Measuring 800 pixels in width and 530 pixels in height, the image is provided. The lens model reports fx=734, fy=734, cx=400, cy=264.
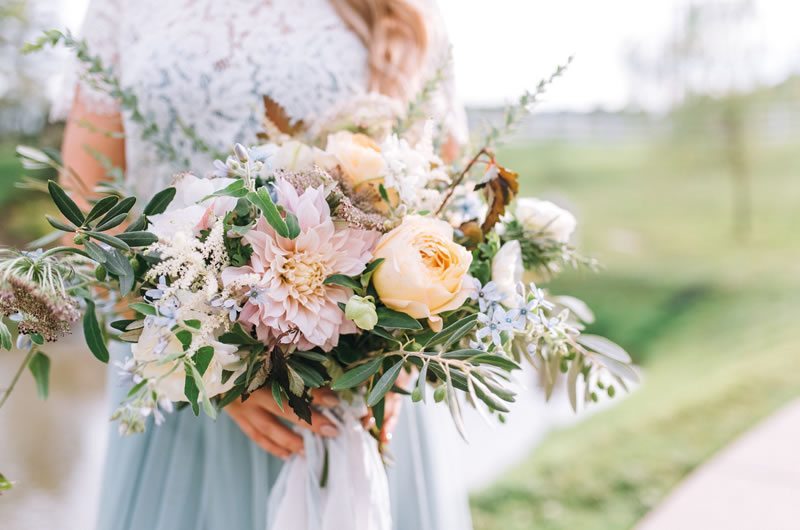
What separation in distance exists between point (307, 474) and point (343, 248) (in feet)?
1.53

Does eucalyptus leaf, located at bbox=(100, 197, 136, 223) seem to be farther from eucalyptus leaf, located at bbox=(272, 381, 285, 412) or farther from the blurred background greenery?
the blurred background greenery

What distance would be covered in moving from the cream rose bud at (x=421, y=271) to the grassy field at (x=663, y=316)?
604mm

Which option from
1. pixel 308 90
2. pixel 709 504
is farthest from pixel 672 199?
pixel 308 90

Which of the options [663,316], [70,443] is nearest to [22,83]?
[70,443]

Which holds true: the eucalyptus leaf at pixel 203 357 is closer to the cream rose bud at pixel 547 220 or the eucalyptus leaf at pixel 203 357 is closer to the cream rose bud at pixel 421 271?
the cream rose bud at pixel 421 271

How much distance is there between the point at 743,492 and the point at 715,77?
13261 millimetres

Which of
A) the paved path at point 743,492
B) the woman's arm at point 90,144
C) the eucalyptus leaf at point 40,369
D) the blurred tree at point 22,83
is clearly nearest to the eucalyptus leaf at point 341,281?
the eucalyptus leaf at point 40,369

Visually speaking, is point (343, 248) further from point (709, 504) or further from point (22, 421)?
point (22, 421)

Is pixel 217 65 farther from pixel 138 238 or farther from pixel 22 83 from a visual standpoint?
pixel 22 83

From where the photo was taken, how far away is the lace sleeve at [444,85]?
156 cm

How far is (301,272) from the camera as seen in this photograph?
95cm

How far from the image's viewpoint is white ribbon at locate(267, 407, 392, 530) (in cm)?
121

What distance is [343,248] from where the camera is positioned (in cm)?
99

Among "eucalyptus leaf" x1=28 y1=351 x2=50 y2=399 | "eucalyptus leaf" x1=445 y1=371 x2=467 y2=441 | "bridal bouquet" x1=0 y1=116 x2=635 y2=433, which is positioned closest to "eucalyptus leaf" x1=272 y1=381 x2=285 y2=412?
"bridal bouquet" x1=0 y1=116 x2=635 y2=433
